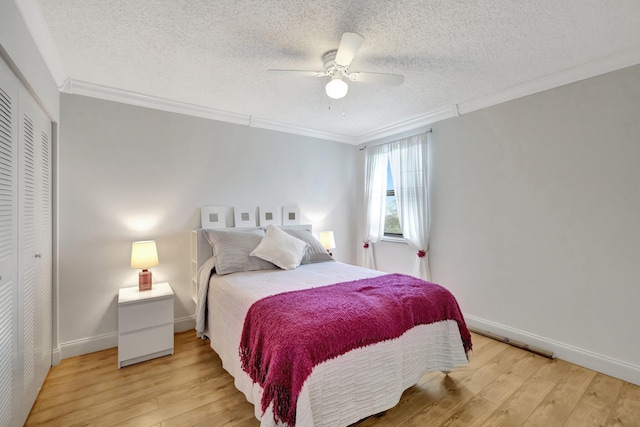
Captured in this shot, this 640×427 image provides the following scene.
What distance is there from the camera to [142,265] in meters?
2.65

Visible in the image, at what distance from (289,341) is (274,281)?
3.19ft

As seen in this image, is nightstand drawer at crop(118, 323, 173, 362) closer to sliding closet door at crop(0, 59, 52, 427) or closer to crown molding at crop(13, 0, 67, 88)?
sliding closet door at crop(0, 59, 52, 427)

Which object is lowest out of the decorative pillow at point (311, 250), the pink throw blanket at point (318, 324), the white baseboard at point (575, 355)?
the white baseboard at point (575, 355)

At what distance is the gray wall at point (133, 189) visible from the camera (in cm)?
262

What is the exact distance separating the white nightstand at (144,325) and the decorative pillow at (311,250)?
1.38 m

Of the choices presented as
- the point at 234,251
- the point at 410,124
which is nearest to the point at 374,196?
the point at 410,124

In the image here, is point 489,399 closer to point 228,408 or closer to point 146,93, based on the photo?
point 228,408

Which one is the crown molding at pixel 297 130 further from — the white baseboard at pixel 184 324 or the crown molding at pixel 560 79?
the white baseboard at pixel 184 324

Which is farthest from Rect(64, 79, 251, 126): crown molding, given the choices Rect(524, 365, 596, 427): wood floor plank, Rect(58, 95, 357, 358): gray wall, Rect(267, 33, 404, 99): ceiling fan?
Rect(524, 365, 596, 427): wood floor plank

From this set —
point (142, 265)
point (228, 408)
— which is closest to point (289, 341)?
point (228, 408)

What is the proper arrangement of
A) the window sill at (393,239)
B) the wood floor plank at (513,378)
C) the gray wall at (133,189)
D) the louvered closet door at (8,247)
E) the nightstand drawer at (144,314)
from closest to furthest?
the louvered closet door at (8,247)
the wood floor plank at (513,378)
the nightstand drawer at (144,314)
the gray wall at (133,189)
the window sill at (393,239)

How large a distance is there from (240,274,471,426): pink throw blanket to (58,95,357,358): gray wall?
1775 millimetres

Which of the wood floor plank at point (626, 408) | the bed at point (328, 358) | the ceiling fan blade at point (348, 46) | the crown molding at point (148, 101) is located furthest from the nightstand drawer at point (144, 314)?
the wood floor plank at point (626, 408)

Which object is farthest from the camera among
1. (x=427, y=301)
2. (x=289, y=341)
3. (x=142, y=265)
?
(x=142, y=265)
